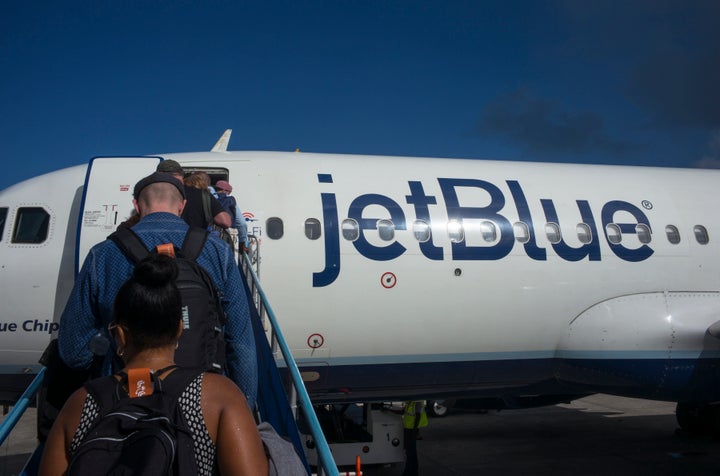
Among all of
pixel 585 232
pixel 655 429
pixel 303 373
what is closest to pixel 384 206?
pixel 303 373

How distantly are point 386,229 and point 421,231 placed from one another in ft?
1.64

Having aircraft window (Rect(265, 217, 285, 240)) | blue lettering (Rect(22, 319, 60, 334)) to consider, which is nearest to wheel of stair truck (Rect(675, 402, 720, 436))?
aircraft window (Rect(265, 217, 285, 240))

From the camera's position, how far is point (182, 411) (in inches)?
75.9

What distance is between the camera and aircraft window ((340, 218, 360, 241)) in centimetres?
811

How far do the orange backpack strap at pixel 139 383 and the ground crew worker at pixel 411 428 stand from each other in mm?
8226

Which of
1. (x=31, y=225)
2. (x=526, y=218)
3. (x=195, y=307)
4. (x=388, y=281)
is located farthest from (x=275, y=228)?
(x=195, y=307)

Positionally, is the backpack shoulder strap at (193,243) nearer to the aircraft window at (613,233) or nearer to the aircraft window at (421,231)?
the aircraft window at (421,231)

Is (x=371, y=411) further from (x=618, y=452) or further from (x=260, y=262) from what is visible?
(x=618, y=452)

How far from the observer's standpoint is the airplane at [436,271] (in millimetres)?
7617

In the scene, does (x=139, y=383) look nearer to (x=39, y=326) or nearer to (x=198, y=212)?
(x=198, y=212)

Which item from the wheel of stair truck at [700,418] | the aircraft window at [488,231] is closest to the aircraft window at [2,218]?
the aircraft window at [488,231]

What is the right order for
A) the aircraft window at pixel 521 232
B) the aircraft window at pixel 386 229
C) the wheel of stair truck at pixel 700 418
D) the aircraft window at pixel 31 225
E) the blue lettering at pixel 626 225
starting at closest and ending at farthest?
the aircraft window at pixel 31 225
the aircraft window at pixel 386 229
the aircraft window at pixel 521 232
the blue lettering at pixel 626 225
the wheel of stair truck at pixel 700 418

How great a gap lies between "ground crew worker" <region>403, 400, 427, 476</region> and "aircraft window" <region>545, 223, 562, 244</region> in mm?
3331

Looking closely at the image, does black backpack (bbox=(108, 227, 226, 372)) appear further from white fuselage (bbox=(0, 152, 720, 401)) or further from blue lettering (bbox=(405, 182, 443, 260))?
blue lettering (bbox=(405, 182, 443, 260))
